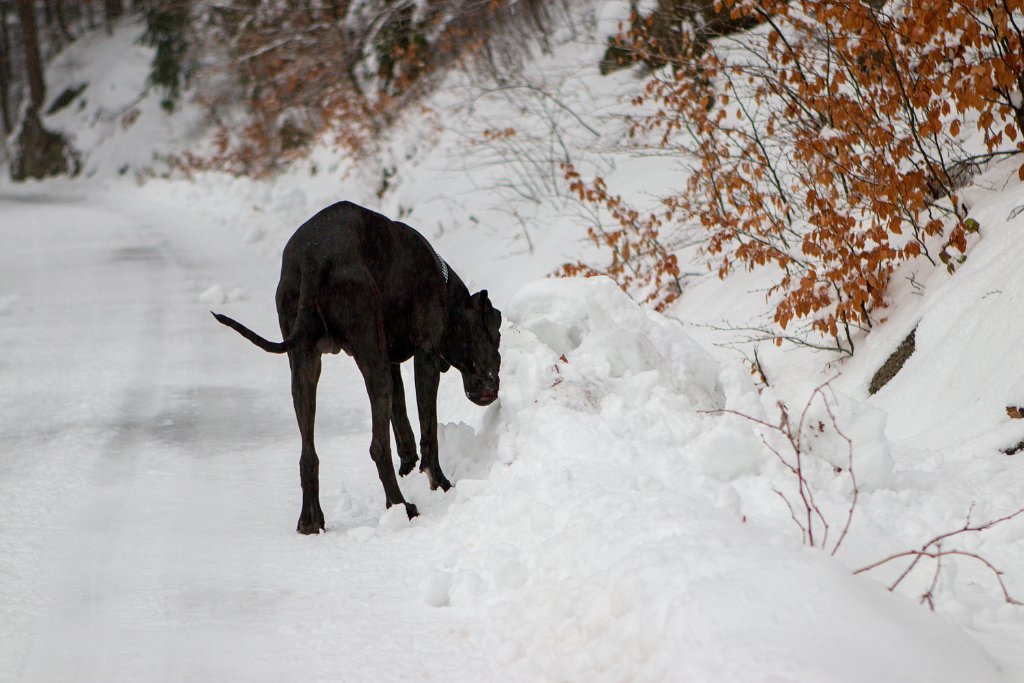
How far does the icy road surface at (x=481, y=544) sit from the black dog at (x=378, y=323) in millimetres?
248

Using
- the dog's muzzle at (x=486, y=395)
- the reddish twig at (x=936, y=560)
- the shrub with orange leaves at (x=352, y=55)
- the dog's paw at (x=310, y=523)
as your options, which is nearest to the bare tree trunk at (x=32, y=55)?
the shrub with orange leaves at (x=352, y=55)

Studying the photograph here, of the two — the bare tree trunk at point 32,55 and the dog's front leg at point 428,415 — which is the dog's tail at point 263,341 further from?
the bare tree trunk at point 32,55

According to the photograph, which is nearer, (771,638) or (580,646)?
(771,638)

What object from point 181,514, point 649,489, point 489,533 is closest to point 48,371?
point 181,514

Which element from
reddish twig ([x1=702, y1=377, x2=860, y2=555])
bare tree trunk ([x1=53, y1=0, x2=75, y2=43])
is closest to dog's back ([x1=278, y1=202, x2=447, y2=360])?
reddish twig ([x1=702, y1=377, x2=860, y2=555])

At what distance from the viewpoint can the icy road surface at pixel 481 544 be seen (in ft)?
8.75

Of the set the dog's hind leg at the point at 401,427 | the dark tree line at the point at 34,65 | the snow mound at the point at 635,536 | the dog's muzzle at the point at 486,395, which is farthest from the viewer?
the dark tree line at the point at 34,65

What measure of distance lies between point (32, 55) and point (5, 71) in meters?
5.79

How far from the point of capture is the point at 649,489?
154 inches

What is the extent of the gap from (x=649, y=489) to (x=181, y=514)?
2.56 m

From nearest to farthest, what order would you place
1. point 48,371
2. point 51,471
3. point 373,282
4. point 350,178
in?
point 373,282 < point 51,471 < point 48,371 < point 350,178

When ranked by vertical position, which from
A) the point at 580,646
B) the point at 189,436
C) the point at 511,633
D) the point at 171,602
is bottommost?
the point at 189,436

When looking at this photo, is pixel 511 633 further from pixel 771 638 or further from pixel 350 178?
pixel 350 178

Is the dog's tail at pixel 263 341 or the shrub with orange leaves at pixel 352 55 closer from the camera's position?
the dog's tail at pixel 263 341
